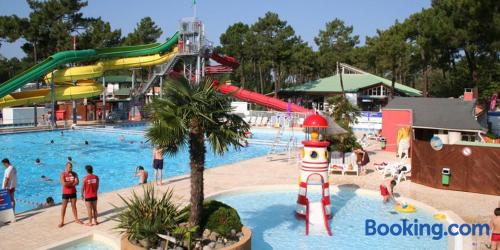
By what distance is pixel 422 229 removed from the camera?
1005cm

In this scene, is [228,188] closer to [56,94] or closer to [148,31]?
[56,94]

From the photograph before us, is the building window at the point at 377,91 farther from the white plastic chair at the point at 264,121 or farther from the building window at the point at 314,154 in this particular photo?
the building window at the point at 314,154

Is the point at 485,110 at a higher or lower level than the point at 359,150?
higher

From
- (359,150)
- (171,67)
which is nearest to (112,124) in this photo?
(171,67)

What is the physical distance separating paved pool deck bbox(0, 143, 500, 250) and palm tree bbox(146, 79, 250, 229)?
7.68ft

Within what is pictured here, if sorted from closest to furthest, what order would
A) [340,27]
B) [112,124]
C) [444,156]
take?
[444,156]
[112,124]
[340,27]

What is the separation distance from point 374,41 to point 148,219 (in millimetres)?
40240

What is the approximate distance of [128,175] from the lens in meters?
18.6

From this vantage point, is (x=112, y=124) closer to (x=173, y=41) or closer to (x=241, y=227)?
(x=173, y=41)

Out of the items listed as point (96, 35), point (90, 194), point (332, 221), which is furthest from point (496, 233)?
point (96, 35)

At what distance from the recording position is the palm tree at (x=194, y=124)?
728 centimetres

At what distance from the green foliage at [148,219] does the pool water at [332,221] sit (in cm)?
208

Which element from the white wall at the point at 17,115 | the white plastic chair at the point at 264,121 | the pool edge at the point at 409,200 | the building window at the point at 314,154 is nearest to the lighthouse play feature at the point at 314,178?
the building window at the point at 314,154

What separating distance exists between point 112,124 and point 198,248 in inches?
1161
